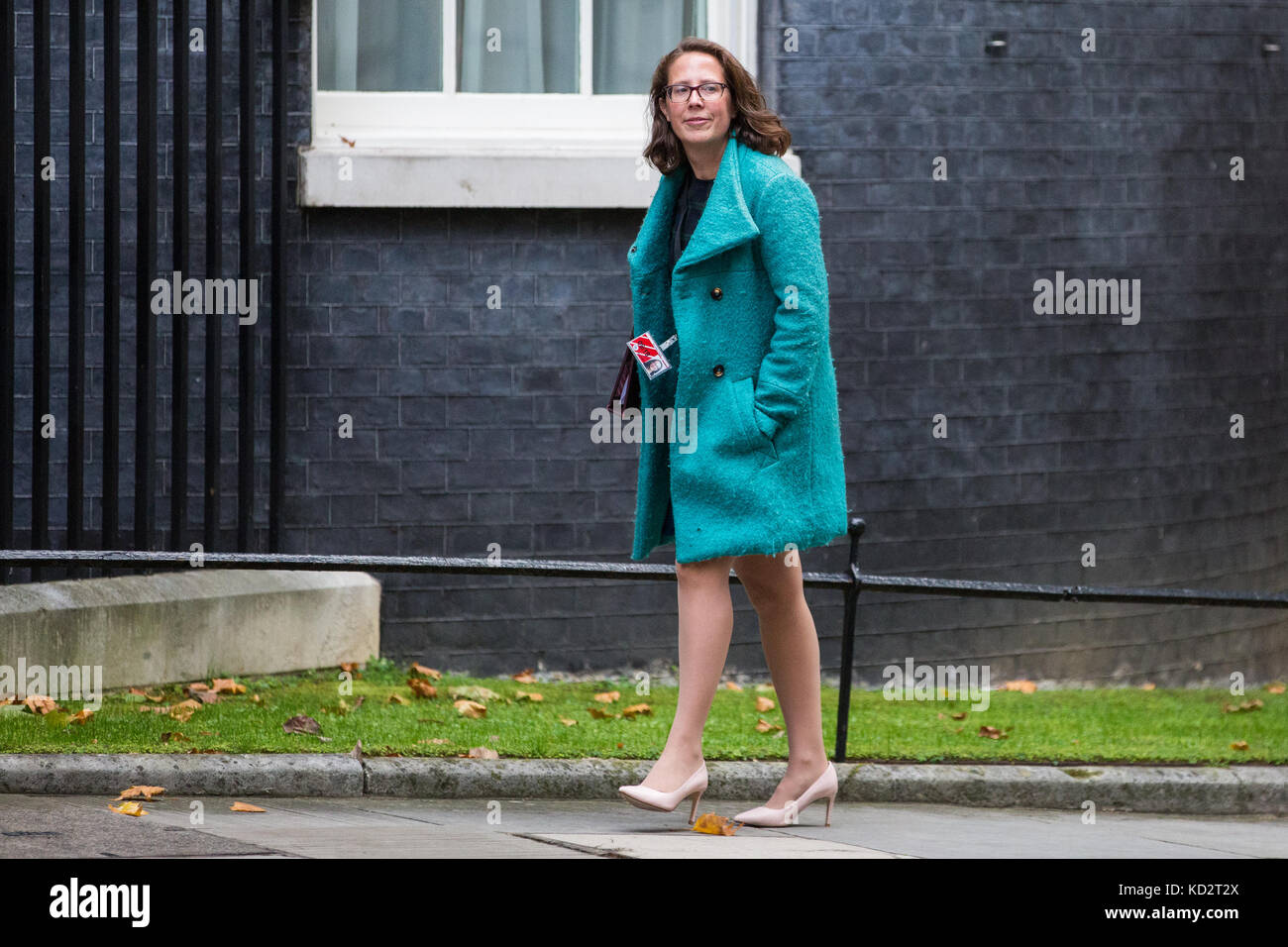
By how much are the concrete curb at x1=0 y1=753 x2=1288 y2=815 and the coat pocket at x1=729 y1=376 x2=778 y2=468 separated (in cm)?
140

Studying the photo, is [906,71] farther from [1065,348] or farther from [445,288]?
[445,288]

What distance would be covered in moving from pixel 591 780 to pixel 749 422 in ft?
4.95

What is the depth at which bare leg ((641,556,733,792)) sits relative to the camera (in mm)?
4816

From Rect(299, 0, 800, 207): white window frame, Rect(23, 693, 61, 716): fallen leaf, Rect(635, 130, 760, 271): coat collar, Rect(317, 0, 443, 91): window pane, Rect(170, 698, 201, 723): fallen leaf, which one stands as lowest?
Rect(170, 698, 201, 723): fallen leaf

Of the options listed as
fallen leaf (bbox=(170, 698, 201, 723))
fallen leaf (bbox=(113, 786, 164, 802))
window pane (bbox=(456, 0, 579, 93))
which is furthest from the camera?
window pane (bbox=(456, 0, 579, 93))

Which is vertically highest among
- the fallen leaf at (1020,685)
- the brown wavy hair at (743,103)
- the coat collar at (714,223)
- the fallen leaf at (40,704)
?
the brown wavy hair at (743,103)

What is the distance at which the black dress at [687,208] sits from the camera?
4.95 metres

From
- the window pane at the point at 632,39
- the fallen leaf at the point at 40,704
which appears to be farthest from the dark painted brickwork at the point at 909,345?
the fallen leaf at the point at 40,704

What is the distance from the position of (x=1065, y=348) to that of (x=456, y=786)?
426cm

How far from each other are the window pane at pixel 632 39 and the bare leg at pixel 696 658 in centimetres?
391
